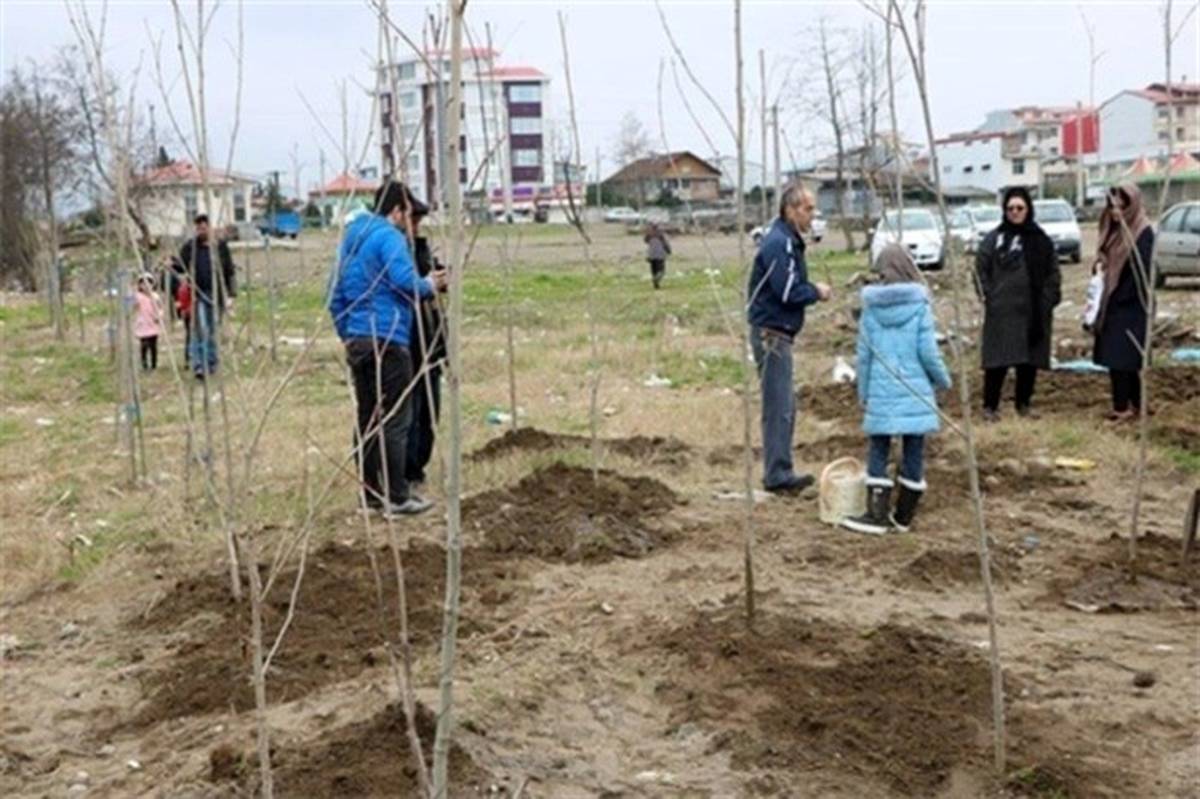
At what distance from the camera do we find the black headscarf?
8.25m

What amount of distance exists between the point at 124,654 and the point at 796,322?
337cm

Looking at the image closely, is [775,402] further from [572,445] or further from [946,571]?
[572,445]

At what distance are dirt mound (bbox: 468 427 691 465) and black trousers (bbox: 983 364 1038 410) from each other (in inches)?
75.9

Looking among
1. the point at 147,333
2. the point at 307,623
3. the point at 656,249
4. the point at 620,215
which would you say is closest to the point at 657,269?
the point at 656,249

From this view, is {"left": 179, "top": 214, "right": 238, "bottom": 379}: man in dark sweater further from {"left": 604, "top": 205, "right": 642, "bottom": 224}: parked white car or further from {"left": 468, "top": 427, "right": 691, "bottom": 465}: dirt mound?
{"left": 604, "top": 205, "right": 642, "bottom": 224}: parked white car

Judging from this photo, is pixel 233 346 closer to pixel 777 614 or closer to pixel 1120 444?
pixel 777 614

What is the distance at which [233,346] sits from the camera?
3.23 meters

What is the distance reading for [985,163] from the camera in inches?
3162

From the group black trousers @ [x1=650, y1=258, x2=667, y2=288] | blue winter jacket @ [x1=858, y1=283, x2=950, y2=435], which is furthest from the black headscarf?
black trousers @ [x1=650, y1=258, x2=667, y2=288]

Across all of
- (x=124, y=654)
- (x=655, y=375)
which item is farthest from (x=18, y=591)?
(x=655, y=375)

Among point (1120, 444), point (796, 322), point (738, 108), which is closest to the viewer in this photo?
point (738, 108)

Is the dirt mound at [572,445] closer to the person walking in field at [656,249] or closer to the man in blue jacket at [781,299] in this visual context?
the man in blue jacket at [781,299]

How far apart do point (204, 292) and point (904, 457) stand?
460 centimetres

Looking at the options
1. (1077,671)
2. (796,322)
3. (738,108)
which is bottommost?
(1077,671)
